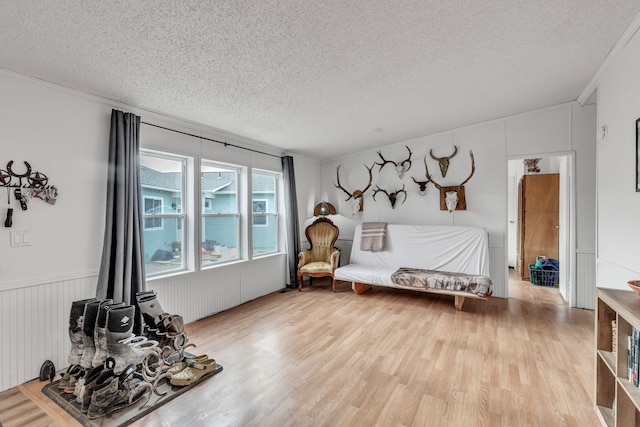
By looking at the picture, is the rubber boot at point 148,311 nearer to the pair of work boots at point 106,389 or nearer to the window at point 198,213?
the pair of work boots at point 106,389

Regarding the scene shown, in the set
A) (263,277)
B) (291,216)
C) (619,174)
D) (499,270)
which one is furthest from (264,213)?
(619,174)

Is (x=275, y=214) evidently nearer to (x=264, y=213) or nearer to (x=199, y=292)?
(x=264, y=213)

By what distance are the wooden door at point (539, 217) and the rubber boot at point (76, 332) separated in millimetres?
→ 6337

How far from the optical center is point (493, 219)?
4.33 m

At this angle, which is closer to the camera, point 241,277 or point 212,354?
point 212,354

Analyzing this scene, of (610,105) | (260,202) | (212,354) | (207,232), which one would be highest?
(610,105)

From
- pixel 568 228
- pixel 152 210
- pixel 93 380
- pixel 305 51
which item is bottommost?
pixel 93 380

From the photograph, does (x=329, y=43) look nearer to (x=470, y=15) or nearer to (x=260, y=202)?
(x=470, y=15)

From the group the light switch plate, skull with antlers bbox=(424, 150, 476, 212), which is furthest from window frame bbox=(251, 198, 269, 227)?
skull with antlers bbox=(424, 150, 476, 212)

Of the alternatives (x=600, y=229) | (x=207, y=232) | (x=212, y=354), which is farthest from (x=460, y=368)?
(x=207, y=232)

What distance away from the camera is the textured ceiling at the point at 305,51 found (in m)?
1.66

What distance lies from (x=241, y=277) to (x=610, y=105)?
434 cm

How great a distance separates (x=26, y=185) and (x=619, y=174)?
4.59 meters

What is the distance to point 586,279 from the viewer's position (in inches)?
148
